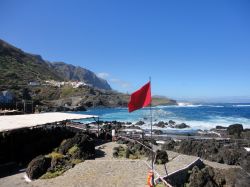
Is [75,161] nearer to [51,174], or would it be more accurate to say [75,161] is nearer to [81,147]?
[81,147]

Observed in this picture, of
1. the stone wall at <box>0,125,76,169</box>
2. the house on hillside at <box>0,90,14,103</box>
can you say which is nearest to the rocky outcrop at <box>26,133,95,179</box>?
the stone wall at <box>0,125,76,169</box>

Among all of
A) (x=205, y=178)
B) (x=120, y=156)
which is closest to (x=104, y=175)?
(x=120, y=156)

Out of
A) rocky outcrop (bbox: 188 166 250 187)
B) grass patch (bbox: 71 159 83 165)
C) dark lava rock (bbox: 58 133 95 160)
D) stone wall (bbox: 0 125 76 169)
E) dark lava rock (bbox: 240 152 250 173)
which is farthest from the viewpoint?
dark lava rock (bbox: 240 152 250 173)

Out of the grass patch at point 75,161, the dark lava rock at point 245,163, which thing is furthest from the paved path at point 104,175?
the dark lava rock at point 245,163

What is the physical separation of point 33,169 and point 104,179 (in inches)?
182

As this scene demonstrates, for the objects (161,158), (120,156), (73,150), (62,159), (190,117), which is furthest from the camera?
(190,117)

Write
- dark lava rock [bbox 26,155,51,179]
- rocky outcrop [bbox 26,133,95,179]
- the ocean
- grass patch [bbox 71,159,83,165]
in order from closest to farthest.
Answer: dark lava rock [bbox 26,155,51,179], rocky outcrop [bbox 26,133,95,179], grass patch [bbox 71,159,83,165], the ocean

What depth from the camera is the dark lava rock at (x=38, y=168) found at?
17000 millimetres

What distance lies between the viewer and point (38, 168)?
56.7ft

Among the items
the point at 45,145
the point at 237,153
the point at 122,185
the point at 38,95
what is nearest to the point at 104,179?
the point at 122,185

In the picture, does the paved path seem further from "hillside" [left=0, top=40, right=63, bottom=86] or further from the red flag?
"hillside" [left=0, top=40, right=63, bottom=86]

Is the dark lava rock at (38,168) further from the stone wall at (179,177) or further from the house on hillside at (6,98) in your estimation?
the house on hillside at (6,98)

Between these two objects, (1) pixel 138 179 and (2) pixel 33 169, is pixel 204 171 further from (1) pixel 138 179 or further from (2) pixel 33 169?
(2) pixel 33 169

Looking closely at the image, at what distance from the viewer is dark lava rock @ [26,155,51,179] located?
17.0 meters
